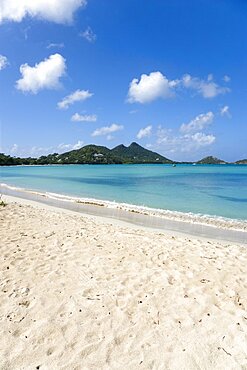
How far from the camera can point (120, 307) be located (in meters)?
5.66

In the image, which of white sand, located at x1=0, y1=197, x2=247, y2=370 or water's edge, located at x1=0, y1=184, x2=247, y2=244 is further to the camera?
water's edge, located at x1=0, y1=184, x2=247, y2=244

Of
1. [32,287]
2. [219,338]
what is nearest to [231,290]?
[219,338]

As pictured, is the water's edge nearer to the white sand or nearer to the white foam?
the white foam

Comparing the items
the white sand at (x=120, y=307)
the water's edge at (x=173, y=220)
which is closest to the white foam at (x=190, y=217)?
the water's edge at (x=173, y=220)

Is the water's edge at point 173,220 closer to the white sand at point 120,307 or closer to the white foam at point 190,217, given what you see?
the white foam at point 190,217

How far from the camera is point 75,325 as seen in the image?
5.09 m

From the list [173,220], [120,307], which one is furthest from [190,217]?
[120,307]

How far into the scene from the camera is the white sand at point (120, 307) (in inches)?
173

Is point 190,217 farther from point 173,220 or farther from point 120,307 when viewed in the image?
point 120,307

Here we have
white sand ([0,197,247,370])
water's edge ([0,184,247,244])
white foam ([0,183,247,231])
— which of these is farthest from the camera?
white foam ([0,183,247,231])

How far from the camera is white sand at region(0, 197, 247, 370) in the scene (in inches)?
173

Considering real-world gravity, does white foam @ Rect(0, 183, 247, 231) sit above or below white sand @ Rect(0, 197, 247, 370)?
below

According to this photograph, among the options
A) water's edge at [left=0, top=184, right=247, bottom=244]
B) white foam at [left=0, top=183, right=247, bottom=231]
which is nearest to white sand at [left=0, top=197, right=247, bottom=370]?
water's edge at [left=0, top=184, right=247, bottom=244]

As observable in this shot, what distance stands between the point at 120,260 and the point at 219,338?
3.83 meters
